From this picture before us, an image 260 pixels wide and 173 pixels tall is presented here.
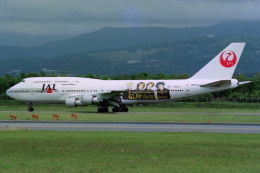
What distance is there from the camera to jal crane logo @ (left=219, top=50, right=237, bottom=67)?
2018 inches

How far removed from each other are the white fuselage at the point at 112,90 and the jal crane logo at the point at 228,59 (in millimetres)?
2718

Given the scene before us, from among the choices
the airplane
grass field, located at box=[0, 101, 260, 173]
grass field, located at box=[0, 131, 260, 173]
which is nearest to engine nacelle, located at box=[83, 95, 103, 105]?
the airplane

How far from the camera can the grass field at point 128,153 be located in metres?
14.9

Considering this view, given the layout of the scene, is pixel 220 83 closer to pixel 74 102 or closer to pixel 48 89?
pixel 74 102

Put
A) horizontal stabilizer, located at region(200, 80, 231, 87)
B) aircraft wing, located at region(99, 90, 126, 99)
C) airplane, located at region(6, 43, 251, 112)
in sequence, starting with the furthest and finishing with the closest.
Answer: airplane, located at region(6, 43, 251, 112)
aircraft wing, located at region(99, 90, 126, 99)
horizontal stabilizer, located at region(200, 80, 231, 87)

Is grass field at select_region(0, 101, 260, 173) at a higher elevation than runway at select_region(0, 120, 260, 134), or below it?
below

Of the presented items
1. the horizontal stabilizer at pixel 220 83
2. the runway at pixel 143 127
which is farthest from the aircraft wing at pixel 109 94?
the runway at pixel 143 127

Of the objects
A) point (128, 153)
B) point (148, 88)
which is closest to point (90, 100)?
point (148, 88)

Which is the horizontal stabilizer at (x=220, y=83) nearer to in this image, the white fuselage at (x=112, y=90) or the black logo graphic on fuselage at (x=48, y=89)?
the white fuselage at (x=112, y=90)

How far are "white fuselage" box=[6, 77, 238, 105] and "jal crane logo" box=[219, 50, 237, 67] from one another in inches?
107

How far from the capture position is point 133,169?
Result: 575 inches

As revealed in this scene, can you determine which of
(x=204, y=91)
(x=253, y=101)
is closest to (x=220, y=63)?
(x=204, y=91)

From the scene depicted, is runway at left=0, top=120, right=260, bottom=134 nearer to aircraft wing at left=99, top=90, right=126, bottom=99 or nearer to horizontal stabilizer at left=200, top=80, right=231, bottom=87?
horizontal stabilizer at left=200, top=80, right=231, bottom=87

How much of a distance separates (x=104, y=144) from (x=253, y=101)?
5315 cm
